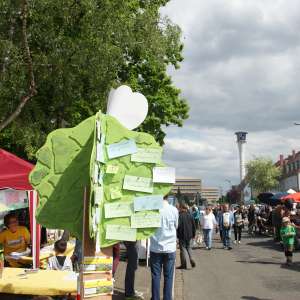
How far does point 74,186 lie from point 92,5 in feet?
33.6

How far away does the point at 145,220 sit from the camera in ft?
14.9

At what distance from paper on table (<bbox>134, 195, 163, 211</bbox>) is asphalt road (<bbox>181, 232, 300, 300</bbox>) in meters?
5.34

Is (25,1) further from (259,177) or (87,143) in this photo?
(259,177)

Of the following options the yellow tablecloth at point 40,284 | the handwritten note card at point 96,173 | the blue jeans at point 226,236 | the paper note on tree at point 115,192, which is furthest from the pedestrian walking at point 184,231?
the handwritten note card at point 96,173

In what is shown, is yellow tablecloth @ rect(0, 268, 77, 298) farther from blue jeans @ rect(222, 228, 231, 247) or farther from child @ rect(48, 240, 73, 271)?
blue jeans @ rect(222, 228, 231, 247)

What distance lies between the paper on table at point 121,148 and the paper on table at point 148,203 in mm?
406

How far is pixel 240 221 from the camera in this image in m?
20.7

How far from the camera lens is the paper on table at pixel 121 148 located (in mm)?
4500

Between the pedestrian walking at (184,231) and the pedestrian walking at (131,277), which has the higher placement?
the pedestrian walking at (184,231)

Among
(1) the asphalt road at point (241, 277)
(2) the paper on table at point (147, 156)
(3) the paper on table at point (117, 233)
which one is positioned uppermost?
(2) the paper on table at point (147, 156)

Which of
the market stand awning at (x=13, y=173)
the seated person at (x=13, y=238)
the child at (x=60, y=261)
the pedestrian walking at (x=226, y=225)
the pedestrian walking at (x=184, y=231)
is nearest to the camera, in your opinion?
the child at (x=60, y=261)

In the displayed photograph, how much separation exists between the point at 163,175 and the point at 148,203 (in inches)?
10.9

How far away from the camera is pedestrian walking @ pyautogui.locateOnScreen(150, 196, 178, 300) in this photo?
762 centimetres

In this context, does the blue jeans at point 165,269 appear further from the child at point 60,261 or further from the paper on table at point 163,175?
the paper on table at point 163,175
